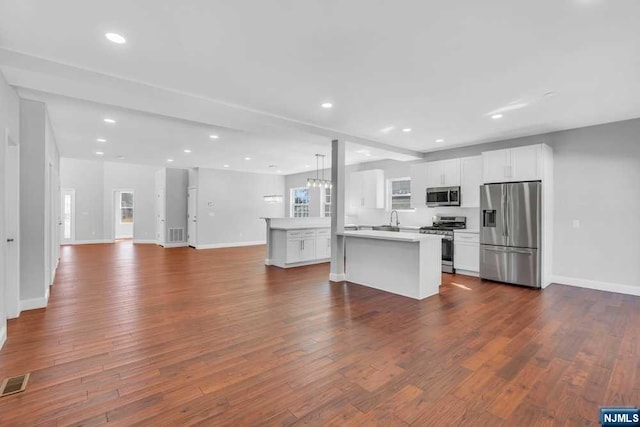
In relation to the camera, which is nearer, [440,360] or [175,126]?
[440,360]

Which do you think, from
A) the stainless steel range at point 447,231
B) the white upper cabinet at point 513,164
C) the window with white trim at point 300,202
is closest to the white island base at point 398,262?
the stainless steel range at point 447,231

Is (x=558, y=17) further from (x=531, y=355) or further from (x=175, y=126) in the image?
(x=175, y=126)

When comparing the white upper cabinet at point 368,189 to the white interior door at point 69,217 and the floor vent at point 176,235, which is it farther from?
the white interior door at point 69,217

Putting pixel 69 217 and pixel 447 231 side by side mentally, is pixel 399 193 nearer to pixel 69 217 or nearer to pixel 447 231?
pixel 447 231

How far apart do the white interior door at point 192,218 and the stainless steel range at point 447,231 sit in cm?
749

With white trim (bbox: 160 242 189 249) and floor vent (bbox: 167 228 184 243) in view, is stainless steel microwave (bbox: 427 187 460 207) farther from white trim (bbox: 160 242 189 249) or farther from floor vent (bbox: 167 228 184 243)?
floor vent (bbox: 167 228 184 243)

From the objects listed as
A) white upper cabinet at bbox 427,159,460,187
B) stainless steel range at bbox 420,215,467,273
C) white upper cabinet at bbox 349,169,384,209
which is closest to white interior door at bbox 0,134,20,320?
stainless steel range at bbox 420,215,467,273

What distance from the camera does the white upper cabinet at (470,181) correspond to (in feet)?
20.1

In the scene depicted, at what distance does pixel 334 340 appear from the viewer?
9.94 feet

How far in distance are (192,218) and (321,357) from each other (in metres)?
9.07

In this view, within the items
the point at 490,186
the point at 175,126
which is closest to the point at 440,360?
the point at 490,186

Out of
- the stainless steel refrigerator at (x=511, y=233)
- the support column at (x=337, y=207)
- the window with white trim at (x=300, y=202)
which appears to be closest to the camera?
the stainless steel refrigerator at (x=511, y=233)

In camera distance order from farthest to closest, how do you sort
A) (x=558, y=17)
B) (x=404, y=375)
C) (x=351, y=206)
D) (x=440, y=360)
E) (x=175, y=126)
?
(x=351, y=206), (x=175, y=126), (x=440, y=360), (x=404, y=375), (x=558, y=17)

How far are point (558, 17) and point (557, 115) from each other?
9.36 ft
